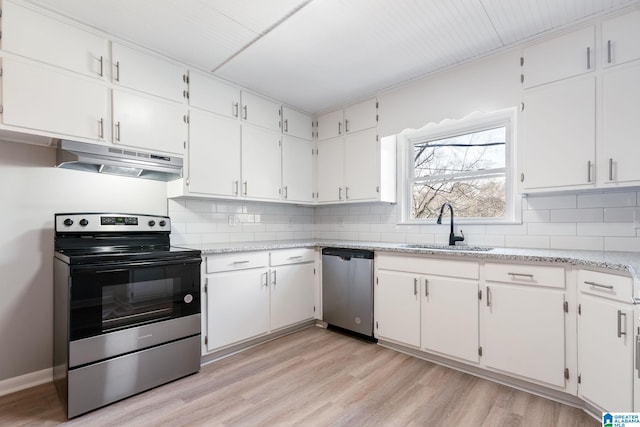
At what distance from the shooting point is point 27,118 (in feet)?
6.21

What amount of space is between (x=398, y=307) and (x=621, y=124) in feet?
6.41

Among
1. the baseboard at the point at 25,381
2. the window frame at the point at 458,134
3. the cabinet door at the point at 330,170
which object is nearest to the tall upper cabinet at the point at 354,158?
the cabinet door at the point at 330,170

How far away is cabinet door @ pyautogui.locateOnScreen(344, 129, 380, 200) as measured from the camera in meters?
3.25

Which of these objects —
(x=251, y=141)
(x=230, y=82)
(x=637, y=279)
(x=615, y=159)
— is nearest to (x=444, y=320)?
(x=637, y=279)

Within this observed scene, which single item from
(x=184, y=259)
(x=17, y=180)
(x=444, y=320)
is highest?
(x=17, y=180)

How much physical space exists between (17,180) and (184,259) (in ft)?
3.99

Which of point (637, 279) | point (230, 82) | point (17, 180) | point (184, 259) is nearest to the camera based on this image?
point (637, 279)

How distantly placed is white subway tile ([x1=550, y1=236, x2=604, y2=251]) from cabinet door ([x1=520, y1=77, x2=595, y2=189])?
44 centimetres

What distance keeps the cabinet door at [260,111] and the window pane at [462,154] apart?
155cm

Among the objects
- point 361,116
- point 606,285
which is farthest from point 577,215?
point 361,116

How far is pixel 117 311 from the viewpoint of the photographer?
6.42ft

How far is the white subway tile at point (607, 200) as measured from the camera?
6.90ft

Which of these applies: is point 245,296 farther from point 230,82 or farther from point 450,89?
point 450,89

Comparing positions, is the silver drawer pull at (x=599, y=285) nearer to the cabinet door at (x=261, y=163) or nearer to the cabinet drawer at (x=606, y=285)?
the cabinet drawer at (x=606, y=285)
